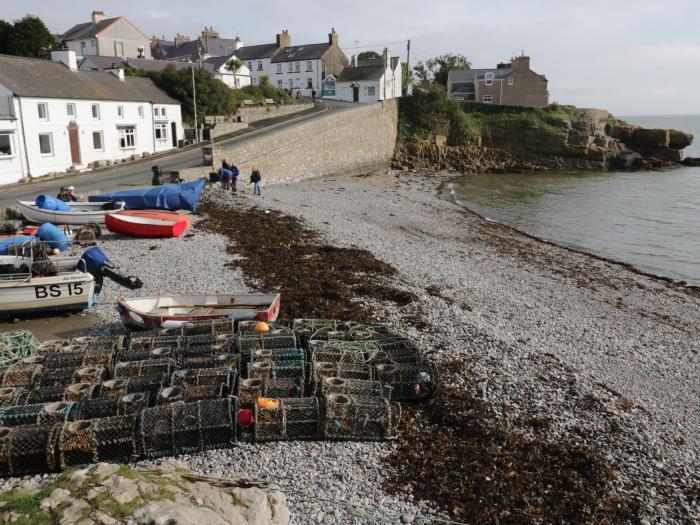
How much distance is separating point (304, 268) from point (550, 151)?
50.1m

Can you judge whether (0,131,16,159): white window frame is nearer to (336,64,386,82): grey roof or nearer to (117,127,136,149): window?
(117,127,136,149): window

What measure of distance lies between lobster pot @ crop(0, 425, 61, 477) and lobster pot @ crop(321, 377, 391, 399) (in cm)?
348

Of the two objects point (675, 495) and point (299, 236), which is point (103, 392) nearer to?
point (675, 495)

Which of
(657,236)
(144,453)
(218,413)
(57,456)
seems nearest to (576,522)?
(218,413)

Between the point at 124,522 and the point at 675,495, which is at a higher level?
the point at 124,522

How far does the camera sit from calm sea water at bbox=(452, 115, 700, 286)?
23.8m

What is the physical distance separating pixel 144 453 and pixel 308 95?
220 ft

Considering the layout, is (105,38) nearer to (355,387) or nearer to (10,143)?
(10,143)

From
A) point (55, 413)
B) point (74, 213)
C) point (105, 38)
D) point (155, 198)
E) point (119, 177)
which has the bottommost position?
point (55, 413)

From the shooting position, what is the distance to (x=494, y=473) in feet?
22.7

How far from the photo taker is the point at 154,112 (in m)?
36.4

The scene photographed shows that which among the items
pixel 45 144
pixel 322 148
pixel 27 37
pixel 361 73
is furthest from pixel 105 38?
pixel 45 144

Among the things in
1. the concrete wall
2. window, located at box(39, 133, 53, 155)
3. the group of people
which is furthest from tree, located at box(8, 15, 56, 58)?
the group of people

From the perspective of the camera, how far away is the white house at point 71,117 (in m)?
26.8
